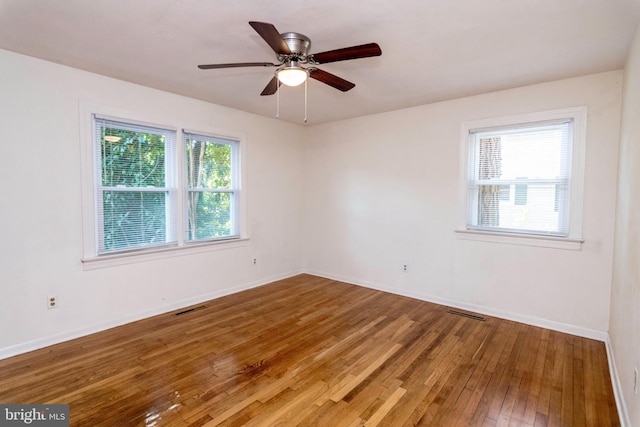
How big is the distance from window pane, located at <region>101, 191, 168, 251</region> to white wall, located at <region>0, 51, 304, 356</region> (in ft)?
0.79

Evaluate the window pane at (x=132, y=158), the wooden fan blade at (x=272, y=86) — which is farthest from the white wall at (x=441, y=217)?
the window pane at (x=132, y=158)

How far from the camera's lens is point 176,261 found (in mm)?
3869

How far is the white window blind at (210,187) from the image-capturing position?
13.2ft

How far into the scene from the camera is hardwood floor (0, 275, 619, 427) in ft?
6.70

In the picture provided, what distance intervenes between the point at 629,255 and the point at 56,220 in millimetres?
4613

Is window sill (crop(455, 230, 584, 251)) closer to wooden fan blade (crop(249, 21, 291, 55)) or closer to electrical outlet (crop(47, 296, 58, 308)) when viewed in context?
wooden fan blade (crop(249, 21, 291, 55))

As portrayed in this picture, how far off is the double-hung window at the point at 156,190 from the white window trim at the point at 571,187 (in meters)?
3.00

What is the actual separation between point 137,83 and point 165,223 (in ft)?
5.17

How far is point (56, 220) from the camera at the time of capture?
9.70 ft

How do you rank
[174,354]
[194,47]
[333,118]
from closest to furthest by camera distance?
[194,47] → [174,354] → [333,118]

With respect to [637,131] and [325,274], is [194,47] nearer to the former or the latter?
[637,131]

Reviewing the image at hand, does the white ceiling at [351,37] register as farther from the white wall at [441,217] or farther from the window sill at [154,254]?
the window sill at [154,254]

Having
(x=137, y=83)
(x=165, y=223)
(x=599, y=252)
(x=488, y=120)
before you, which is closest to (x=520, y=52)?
(x=488, y=120)

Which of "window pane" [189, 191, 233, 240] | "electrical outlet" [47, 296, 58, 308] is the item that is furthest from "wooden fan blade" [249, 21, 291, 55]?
"electrical outlet" [47, 296, 58, 308]
